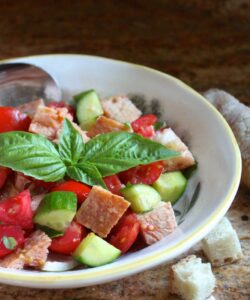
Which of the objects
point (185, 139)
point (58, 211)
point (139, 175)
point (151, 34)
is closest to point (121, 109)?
point (185, 139)

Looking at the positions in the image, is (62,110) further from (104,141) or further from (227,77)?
(227,77)

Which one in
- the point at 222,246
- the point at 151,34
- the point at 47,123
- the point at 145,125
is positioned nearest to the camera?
the point at 222,246

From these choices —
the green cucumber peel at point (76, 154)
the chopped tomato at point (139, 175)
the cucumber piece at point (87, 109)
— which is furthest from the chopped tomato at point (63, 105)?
the chopped tomato at point (139, 175)

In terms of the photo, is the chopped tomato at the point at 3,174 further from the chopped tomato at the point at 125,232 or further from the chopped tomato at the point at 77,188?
the chopped tomato at the point at 125,232

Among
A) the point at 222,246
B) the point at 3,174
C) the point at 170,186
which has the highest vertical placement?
the point at 3,174

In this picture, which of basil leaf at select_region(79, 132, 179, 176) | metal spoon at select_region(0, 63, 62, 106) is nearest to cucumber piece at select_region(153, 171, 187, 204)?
basil leaf at select_region(79, 132, 179, 176)

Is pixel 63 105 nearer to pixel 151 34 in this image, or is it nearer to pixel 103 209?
pixel 103 209

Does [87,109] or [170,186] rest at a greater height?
[87,109]

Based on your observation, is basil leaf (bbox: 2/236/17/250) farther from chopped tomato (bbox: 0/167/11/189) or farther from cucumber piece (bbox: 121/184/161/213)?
cucumber piece (bbox: 121/184/161/213)
